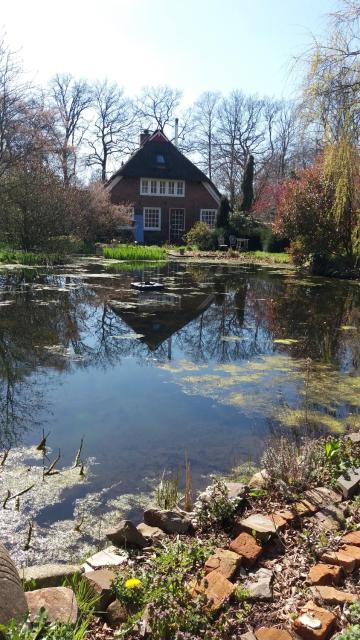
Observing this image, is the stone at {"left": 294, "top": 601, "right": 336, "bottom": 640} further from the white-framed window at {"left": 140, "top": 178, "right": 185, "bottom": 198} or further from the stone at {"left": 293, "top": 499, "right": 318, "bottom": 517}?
the white-framed window at {"left": 140, "top": 178, "right": 185, "bottom": 198}

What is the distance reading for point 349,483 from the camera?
3965 millimetres

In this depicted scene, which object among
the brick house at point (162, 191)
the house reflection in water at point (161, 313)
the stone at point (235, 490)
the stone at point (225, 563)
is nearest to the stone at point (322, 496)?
the stone at point (235, 490)

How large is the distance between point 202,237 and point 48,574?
32859 mm

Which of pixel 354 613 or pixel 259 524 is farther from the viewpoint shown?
pixel 259 524

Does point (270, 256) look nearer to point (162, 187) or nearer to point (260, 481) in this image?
point (162, 187)

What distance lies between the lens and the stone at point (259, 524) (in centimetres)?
339

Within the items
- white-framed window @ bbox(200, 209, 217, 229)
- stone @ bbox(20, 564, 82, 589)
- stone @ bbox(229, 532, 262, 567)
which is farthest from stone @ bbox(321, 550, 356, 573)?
white-framed window @ bbox(200, 209, 217, 229)

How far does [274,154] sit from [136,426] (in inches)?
2105

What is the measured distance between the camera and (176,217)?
39219mm

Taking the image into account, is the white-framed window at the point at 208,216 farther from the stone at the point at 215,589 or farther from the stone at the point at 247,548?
the stone at the point at 215,589

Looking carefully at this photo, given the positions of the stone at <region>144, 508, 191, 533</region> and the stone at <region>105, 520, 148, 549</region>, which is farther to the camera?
the stone at <region>144, 508, 191, 533</region>

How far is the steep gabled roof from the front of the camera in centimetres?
3756

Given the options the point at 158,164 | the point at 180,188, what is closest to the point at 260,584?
the point at 158,164

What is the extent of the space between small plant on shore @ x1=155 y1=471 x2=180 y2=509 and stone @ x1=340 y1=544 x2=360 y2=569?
144cm
